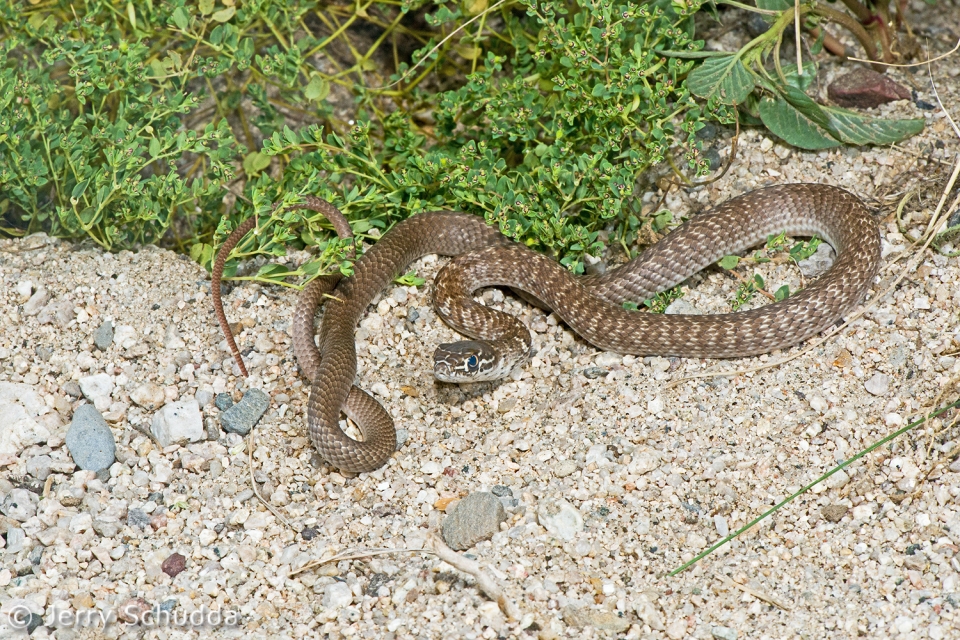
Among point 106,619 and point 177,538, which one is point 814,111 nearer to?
point 177,538

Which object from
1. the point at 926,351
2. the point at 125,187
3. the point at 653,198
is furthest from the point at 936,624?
the point at 125,187

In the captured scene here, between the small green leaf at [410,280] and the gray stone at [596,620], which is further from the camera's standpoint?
the small green leaf at [410,280]

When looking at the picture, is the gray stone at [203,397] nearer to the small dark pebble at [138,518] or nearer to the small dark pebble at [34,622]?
the small dark pebble at [138,518]

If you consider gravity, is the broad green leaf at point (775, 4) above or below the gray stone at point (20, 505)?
above

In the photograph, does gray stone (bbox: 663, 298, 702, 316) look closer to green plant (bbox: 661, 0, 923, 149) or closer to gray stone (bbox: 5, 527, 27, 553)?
green plant (bbox: 661, 0, 923, 149)

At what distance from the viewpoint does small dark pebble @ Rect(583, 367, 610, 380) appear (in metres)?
5.20

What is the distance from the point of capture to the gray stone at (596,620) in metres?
3.86

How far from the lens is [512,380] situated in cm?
529

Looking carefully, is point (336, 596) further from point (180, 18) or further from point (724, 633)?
point (180, 18)

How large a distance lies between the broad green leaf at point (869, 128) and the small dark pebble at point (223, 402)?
13.2 feet

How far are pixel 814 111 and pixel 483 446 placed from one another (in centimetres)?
296

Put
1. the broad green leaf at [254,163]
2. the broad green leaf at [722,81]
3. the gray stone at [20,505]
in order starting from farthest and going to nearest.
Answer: the broad green leaf at [254,163] < the broad green leaf at [722,81] < the gray stone at [20,505]

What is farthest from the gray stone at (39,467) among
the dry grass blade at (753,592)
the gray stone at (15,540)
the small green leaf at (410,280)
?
the dry grass blade at (753,592)

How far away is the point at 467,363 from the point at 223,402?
1.34 meters
